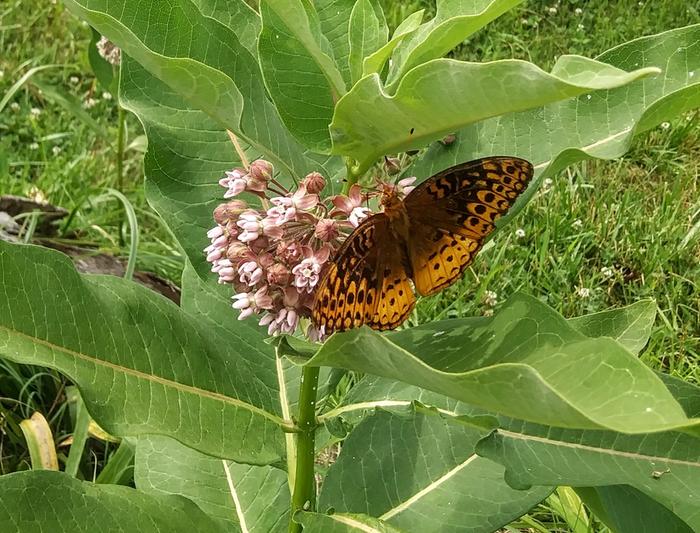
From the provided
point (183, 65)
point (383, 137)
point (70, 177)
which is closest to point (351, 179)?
point (383, 137)

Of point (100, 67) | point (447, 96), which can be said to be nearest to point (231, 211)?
point (447, 96)

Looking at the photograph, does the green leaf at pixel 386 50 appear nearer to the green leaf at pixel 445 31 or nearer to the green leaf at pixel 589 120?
the green leaf at pixel 445 31

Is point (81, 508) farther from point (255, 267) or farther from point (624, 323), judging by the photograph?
point (624, 323)

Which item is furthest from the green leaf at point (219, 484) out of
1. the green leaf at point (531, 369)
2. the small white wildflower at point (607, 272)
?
the small white wildflower at point (607, 272)

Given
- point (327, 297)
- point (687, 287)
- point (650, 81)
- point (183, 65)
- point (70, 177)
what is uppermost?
point (183, 65)

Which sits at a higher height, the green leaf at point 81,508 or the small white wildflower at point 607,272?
the green leaf at point 81,508

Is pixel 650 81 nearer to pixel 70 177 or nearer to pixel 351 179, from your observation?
pixel 351 179

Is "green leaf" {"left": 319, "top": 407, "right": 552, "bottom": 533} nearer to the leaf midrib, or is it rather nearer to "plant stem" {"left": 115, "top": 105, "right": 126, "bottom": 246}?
the leaf midrib
